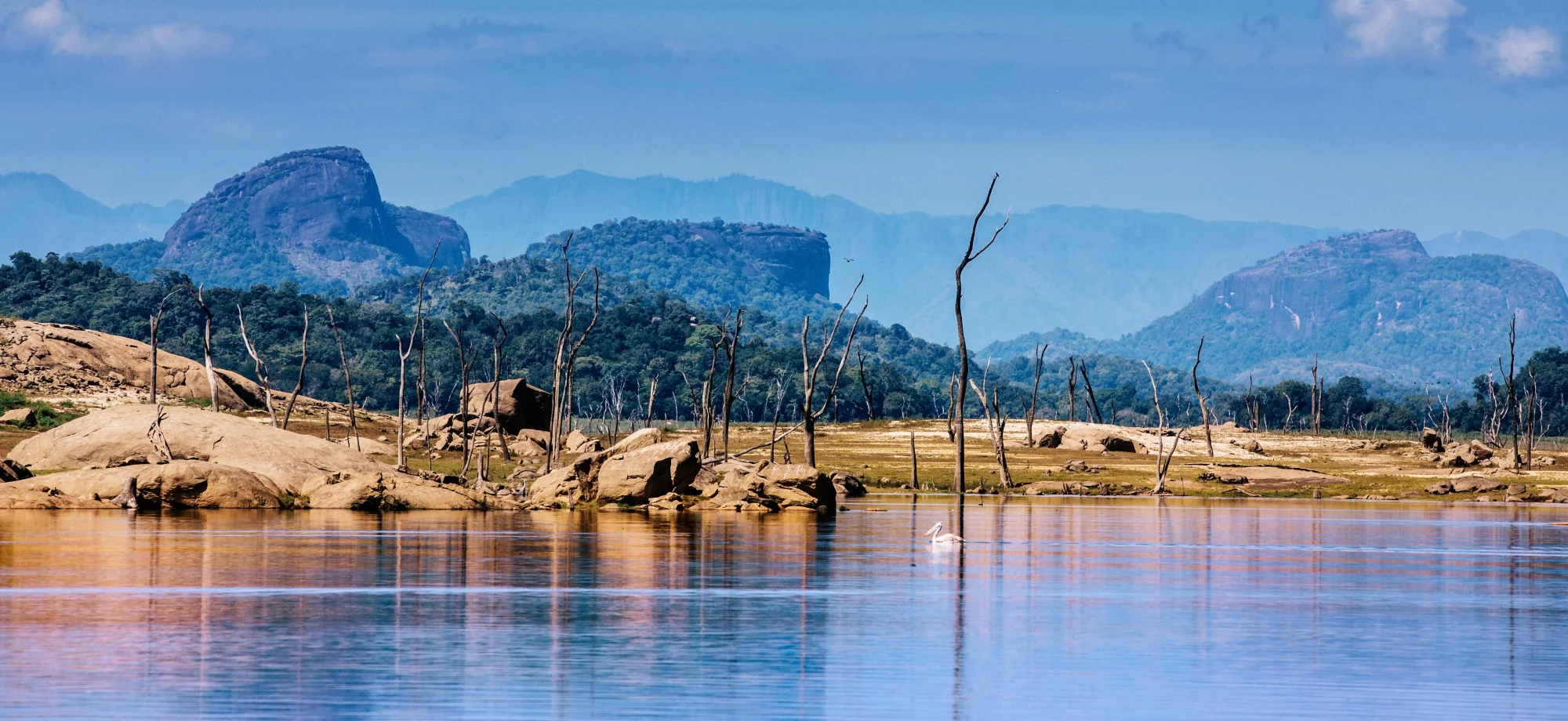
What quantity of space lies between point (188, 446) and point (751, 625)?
34187 mm

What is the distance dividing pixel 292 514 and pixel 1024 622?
26.5 m

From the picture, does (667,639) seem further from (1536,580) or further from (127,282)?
(127,282)

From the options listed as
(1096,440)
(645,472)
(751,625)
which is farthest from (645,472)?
(1096,440)

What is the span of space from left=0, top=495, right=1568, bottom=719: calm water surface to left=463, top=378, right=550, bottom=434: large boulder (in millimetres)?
46957

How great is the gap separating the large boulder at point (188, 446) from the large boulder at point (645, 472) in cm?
709

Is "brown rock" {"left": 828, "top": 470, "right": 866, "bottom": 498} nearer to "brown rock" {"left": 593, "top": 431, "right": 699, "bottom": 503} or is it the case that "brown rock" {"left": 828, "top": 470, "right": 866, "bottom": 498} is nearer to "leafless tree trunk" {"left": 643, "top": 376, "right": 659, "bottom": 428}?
"brown rock" {"left": 593, "top": 431, "right": 699, "bottom": 503}

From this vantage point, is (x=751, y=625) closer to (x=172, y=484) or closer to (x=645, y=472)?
(x=645, y=472)

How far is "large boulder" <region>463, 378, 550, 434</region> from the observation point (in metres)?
85.4

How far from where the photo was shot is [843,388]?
186375 millimetres

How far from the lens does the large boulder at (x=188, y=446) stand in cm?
5012

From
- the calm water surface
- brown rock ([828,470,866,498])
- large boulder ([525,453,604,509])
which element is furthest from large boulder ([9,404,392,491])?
brown rock ([828,470,866,498])

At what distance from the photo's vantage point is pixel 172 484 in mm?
43969

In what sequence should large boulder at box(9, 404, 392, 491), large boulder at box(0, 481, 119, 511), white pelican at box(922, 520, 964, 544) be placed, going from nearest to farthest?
white pelican at box(922, 520, 964, 544), large boulder at box(0, 481, 119, 511), large boulder at box(9, 404, 392, 491)

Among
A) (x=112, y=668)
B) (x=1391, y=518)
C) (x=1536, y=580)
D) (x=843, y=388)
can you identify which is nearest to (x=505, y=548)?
(x=112, y=668)
